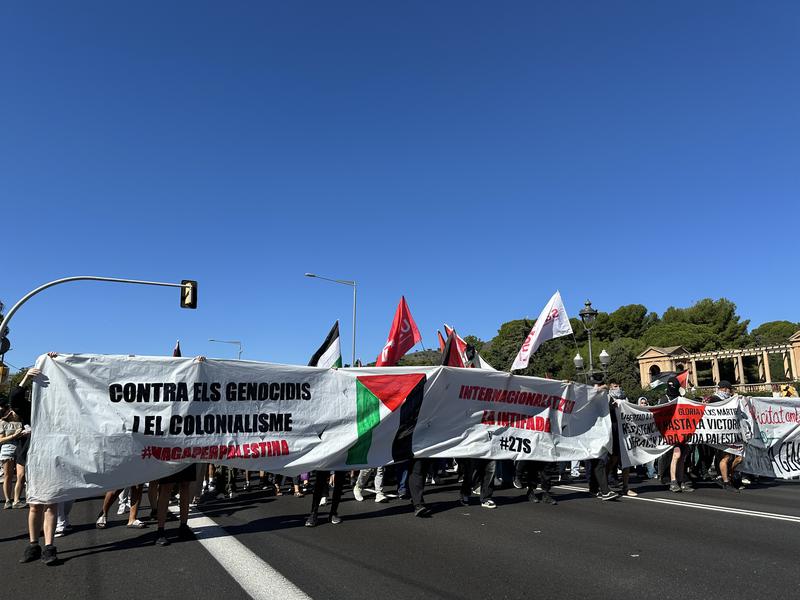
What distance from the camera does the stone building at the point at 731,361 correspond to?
2598 inches

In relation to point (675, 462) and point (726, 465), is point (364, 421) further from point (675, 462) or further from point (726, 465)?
point (726, 465)

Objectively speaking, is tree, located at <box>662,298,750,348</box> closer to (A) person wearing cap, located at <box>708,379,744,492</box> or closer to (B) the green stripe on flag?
(A) person wearing cap, located at <box>708,379,744,492</box>

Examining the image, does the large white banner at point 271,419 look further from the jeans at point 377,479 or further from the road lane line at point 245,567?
the jeans at point 377,479

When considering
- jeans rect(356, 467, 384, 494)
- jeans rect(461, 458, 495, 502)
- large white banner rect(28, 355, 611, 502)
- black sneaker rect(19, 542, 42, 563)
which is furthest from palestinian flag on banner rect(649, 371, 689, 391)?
black sneaker rect(19, 542, 42, 563)

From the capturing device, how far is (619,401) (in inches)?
372

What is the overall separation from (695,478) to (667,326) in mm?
74190

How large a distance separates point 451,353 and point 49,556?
20.2 feet

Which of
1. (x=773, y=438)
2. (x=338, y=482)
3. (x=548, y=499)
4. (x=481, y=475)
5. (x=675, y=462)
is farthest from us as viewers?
(x=773, y=438)

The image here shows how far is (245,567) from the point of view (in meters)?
4.66

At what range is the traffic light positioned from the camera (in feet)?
66.3

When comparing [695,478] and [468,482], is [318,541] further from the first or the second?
[695,478]

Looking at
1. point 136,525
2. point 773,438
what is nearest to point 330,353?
point 136,525

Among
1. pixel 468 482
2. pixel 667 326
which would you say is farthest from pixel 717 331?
pixel 468 482

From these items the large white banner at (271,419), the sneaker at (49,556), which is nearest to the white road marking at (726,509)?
the large white banner at (271,419)
